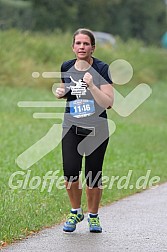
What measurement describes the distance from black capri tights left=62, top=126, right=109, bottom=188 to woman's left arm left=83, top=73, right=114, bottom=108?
40 cm

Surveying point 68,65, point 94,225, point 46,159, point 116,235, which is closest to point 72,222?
point 94,225

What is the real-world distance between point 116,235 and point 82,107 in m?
1.37

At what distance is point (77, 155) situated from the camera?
8.41 m

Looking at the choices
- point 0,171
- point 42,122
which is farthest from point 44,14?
point 0,171

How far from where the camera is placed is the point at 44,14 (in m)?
56.7

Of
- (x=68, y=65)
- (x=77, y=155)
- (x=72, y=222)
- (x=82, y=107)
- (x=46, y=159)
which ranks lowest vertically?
(x=46, y=159)

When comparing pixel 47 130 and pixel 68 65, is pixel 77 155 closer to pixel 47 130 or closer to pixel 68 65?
pixel 68 65

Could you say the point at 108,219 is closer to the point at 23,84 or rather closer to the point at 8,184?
the point at 8,184

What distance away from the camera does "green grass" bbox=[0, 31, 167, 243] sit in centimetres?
967

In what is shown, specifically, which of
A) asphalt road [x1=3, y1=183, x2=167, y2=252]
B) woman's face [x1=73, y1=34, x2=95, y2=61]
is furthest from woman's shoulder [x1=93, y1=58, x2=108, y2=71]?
asphalt road [x1=3, y1=183, x2=167, y2=252]

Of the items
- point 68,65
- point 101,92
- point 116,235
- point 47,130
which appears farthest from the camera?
point 47,130

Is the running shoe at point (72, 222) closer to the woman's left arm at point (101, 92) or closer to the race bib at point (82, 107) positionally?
the race bib at point (82, 107)

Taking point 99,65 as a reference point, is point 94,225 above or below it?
below

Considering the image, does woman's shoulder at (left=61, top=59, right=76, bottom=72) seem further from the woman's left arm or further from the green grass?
the green grass
